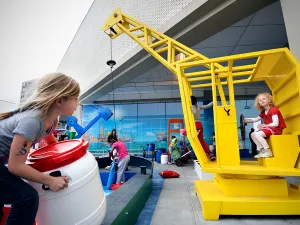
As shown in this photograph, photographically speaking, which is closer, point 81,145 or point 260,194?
point 81,145

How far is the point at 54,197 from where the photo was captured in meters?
0.95

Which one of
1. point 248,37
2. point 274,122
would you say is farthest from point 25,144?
point 248,37

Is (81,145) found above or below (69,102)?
below

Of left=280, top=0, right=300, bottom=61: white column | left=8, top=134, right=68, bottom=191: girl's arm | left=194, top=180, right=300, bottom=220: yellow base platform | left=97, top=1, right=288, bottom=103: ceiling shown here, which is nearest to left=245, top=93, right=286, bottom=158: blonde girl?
left=194, top=180, right=300, bottom=220: yellow base platform

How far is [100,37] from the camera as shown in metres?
6.60

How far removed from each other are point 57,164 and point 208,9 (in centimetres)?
345

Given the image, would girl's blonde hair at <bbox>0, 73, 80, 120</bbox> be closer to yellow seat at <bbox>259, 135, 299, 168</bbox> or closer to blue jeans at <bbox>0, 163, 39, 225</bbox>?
blue jeans at <bbox>0, 163, 39, 225</bbox>

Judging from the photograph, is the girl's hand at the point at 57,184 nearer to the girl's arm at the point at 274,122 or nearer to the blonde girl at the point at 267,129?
the blonde girl at the point at 267,129

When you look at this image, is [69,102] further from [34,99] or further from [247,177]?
[247,177]

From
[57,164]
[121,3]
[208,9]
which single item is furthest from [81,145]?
[121,3]

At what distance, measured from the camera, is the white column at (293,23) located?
2221 millimetres

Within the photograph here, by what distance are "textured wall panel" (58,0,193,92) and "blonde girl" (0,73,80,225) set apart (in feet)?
11.4

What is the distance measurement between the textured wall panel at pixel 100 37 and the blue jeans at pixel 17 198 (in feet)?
12.7

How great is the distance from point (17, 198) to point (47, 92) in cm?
54
